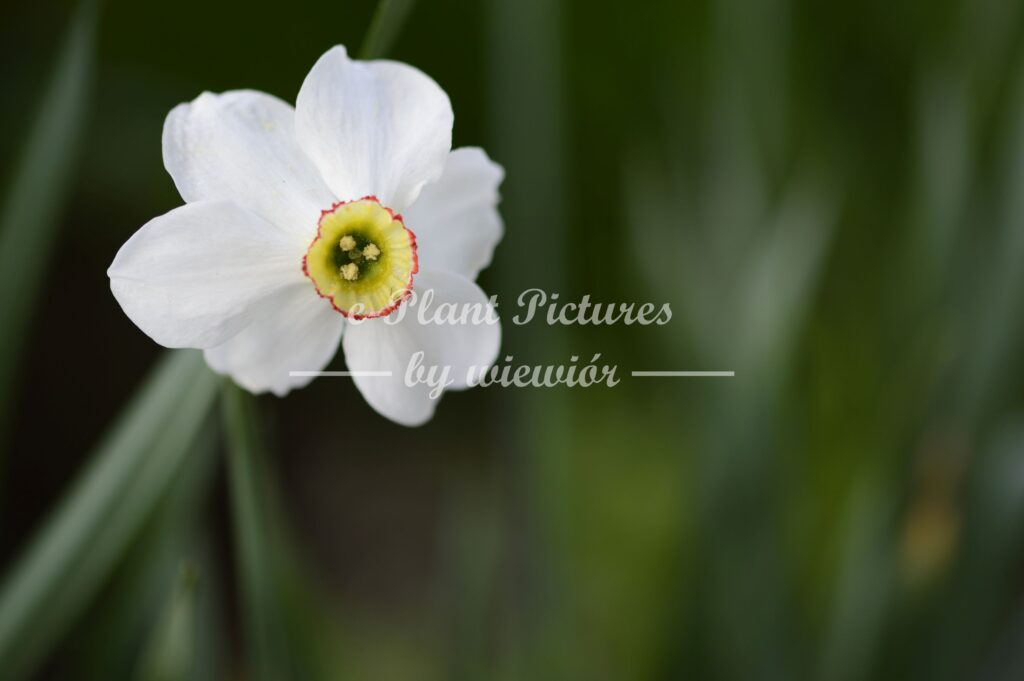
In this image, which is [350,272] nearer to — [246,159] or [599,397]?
[246,159]

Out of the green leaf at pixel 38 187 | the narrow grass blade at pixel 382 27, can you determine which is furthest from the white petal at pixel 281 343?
the green leaf at pixel 38 187

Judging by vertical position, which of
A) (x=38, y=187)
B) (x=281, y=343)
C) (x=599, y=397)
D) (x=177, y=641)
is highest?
(x=599, y=397)

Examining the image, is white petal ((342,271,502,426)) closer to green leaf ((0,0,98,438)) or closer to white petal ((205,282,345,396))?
white petal ((205,282,345,396))

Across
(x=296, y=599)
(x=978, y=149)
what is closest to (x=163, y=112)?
(x=296, y=599)

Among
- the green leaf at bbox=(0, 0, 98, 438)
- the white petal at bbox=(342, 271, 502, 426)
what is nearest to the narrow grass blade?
the white petal at bbox=(342, 271, 502, 426)

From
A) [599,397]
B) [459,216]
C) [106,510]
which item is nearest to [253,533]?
[106,510]

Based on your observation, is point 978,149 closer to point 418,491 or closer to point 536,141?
point 536,141
